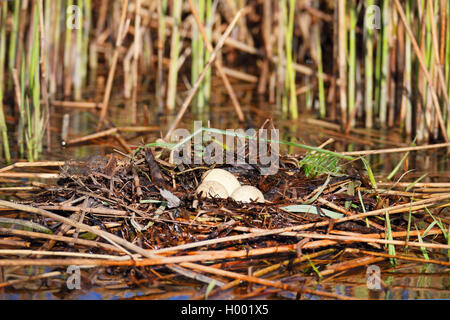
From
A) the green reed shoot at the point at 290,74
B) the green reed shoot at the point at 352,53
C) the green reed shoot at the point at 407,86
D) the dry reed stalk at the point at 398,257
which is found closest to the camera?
the dry reed stalk at the point at 398,257

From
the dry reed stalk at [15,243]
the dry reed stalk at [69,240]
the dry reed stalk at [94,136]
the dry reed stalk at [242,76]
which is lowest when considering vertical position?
the dry reed stalk at [15,243]

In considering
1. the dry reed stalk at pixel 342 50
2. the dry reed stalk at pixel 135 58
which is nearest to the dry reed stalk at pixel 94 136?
the dry reed stalk at pixel 135 58

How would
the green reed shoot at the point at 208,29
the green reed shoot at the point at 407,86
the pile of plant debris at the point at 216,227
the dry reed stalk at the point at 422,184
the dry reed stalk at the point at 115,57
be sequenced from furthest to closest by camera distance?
the green reed shoot at the point at 208,29 < the green reed shoot at the point at 407,86 < the dry reed stalk at the point at 115,57 < the dry reed stalk at the point at 422,184 < the pile of plant debris at the point at 216,227

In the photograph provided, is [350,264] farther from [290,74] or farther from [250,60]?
[250,60]

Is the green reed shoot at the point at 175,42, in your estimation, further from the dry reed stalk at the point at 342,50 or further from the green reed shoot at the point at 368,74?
the green reed shoot at the point at 368,74

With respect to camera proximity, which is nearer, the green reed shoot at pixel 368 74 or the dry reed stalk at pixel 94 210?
the dry reed stalk at pixel 94 210

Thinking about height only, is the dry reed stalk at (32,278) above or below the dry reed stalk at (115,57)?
below

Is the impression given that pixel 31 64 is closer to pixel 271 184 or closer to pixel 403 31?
pixel 271 184
